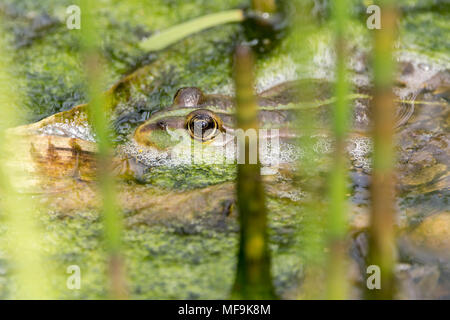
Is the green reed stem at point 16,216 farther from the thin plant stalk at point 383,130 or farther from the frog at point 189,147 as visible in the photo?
the thin plant stalk at point 383,130

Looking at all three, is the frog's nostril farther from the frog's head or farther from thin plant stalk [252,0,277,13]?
thin plant stalk [252,0,277,13]

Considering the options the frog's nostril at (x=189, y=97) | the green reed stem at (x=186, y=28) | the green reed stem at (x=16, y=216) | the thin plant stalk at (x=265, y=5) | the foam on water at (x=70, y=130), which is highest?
the thin plant stalk at (x=265, y=5)

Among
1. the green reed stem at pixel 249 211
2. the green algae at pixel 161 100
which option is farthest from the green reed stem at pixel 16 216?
the green reed stem at pixel 249 211

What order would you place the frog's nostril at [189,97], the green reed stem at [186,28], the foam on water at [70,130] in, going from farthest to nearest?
the green reed stem at [186,28]
the frog's nostril at [189,97]
the foam on water at [70,130]

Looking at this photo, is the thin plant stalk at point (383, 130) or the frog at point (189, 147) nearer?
the thin plant stalk at point (383, 130)

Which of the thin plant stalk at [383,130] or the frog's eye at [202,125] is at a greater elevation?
the frog's eye at [202,125]

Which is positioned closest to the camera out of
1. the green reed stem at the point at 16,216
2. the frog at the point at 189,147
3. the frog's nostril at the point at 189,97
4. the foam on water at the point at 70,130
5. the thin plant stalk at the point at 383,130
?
the thin plant stalk at the point at 383,130

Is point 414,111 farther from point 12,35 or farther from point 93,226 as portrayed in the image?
point 12,35
